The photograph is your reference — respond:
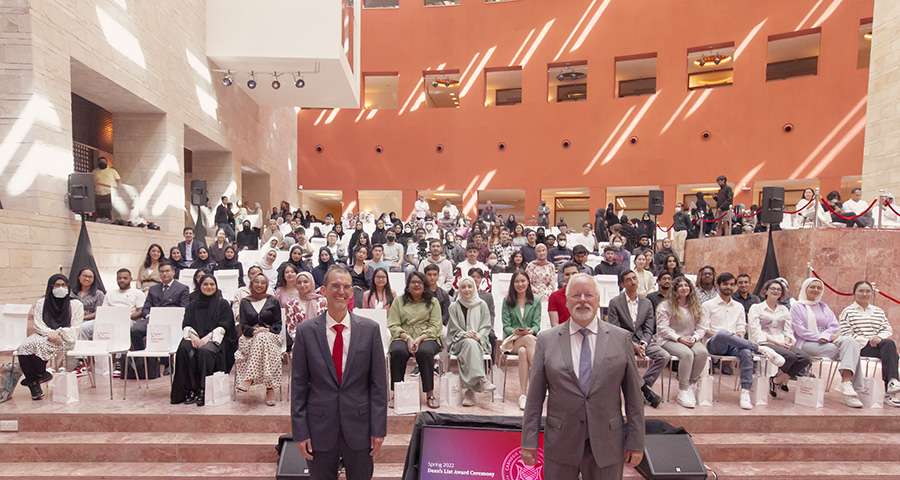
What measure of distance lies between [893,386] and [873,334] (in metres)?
0.47

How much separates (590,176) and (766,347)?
11035 millimetres

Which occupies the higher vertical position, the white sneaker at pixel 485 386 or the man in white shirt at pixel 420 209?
the man in white shirt at pixel 420 209

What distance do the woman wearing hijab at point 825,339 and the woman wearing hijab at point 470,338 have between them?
2990mm

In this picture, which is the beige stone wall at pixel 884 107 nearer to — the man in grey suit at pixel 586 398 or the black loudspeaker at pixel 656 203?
the black loudspeaker at pixel 656 203

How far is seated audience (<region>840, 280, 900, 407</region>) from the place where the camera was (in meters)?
4.41

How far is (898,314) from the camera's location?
261 inches

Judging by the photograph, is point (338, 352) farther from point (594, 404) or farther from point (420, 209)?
point (420, 209)

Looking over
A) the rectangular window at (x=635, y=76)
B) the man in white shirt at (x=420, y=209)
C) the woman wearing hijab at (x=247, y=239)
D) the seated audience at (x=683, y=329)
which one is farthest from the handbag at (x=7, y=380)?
the rectangular window at (x=635, y=76)

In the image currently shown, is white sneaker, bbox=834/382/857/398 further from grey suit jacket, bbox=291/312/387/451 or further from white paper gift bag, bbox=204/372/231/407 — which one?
white paper gift bag, bbox=204/372/231/407

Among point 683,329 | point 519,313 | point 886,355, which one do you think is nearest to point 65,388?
point 519,313

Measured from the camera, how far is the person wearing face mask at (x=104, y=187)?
7777 mm

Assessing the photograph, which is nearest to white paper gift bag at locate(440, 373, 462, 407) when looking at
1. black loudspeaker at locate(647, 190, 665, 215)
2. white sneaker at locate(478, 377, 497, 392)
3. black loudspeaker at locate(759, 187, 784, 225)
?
white sneaker at locate(478, 377, 497, 392)

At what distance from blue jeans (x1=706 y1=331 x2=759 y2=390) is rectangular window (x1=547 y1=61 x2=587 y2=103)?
1241cm

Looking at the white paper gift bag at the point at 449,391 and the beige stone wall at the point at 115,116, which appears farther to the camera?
the beige stone wall at the point at 115,116
